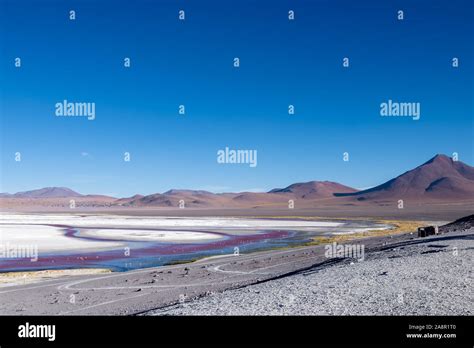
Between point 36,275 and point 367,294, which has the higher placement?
point 367,294

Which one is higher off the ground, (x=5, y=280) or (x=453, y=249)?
(x=453, y=249)

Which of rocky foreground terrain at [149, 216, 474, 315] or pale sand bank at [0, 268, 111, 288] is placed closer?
rocky foreground terrain at [149, 216, 474, 315]

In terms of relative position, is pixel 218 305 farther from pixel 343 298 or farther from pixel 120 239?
pixel 120 239

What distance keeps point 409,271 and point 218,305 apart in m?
5.81

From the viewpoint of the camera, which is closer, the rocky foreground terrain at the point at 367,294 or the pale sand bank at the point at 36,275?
the rocky foreground terrain at the point at 367,294

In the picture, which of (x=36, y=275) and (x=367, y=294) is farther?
(x=36, y=275)

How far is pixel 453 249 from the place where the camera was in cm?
1775

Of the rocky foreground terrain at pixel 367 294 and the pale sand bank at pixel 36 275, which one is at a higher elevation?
the rocky foreground terrain at pixel 367 294

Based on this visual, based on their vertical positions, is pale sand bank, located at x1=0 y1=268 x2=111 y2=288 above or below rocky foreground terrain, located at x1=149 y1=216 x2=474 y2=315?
below
